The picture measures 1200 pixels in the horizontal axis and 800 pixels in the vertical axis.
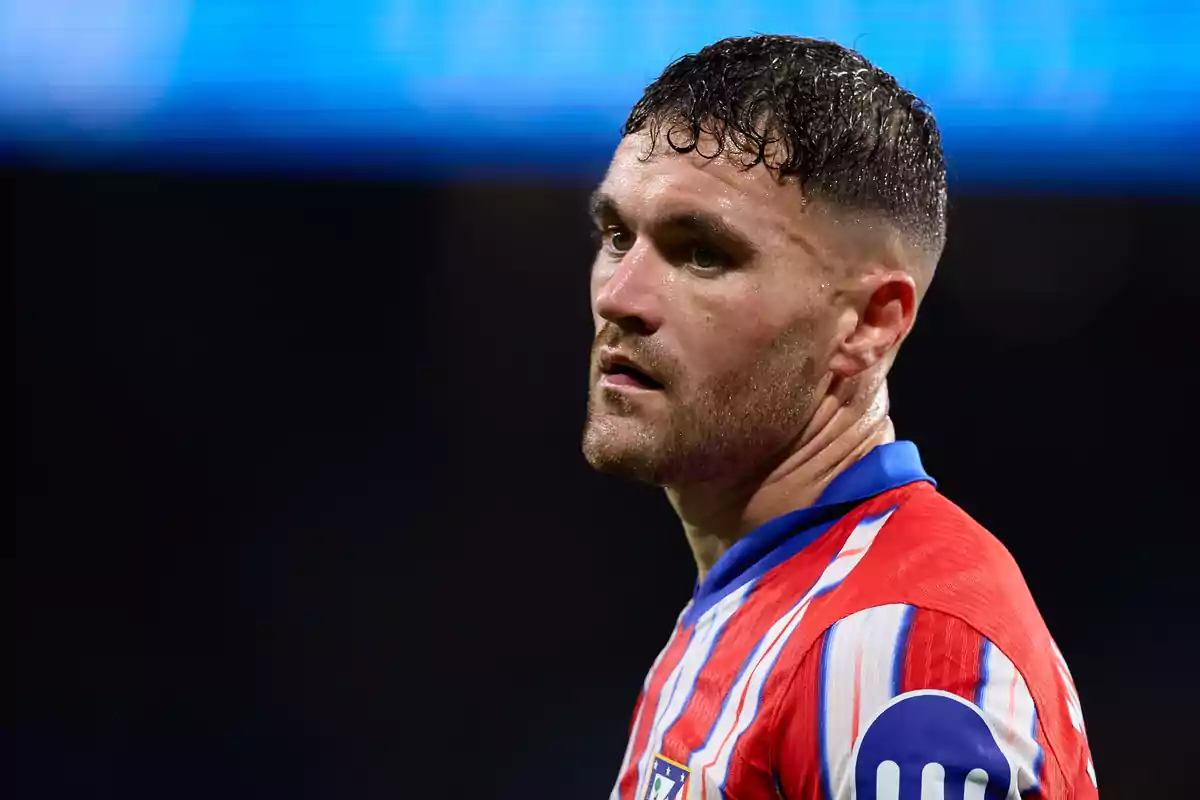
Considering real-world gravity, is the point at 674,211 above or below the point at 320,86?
below

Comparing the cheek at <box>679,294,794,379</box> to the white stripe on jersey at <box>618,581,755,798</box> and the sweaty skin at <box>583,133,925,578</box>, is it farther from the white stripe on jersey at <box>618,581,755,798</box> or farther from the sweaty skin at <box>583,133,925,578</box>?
the white stripe on jersey at <box>618,581,755,798</box>

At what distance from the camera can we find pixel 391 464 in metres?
3.37

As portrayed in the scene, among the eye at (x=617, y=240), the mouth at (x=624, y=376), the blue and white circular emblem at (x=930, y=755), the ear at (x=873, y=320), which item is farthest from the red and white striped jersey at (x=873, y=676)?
the eye at (x=617, y=240)

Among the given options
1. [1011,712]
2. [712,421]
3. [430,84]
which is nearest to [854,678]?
[1011,712]

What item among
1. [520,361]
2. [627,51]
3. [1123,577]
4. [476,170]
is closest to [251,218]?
[476,170]

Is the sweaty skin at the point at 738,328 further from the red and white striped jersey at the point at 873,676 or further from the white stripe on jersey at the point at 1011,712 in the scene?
the white stripe on jersey at the point at 1011,712

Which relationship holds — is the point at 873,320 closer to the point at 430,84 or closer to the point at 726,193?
the point at 726,193

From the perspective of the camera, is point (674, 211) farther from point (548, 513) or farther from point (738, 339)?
point (548, 513)

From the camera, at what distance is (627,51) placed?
3.18 metres

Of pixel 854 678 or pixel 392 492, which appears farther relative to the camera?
pixel 392 492

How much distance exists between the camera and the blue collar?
1.29 metres

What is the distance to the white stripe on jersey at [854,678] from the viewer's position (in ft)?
3.19

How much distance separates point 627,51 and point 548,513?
1296 mm

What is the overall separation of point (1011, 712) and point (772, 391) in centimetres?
45
